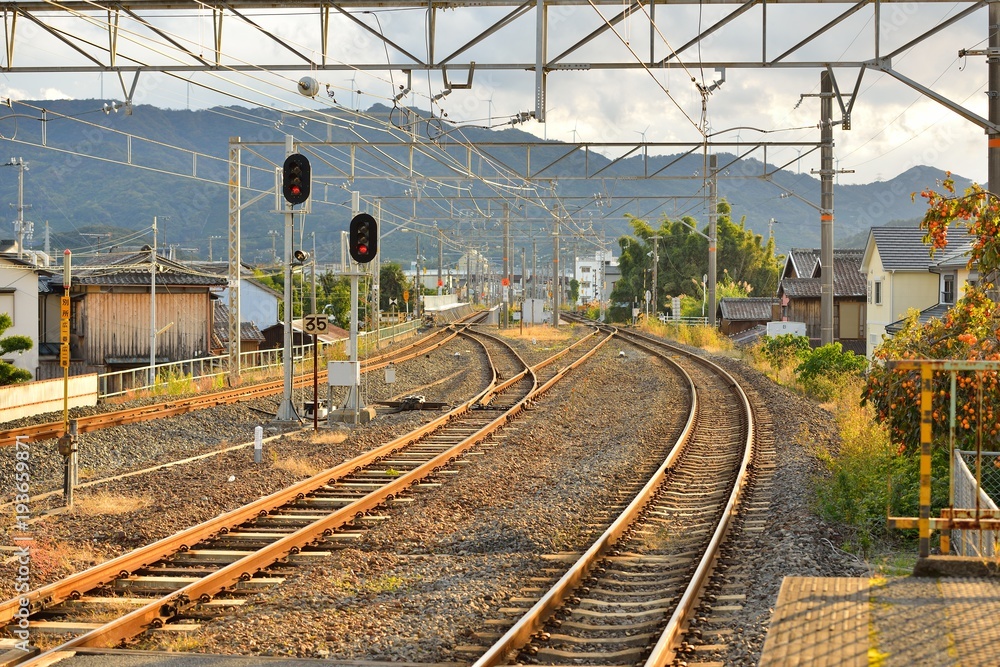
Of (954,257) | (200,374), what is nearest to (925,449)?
(200,374)

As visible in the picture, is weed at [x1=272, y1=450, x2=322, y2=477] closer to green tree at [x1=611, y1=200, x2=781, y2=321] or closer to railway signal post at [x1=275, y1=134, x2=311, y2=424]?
railway signal post at [x1=275, y1=134, x2=311, y2=424]

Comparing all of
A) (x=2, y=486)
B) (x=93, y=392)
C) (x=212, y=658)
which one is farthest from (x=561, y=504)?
(x=93, y=392)

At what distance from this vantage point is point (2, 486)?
1338cm

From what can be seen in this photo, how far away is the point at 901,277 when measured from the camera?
33312 millimetres

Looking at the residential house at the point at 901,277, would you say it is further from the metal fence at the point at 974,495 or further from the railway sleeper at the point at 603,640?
the railway sleeper at the point at 603,640

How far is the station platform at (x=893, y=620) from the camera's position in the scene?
16.0 feet

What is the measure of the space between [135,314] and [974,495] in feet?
109

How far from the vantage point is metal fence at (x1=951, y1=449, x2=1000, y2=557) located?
6.97 meters

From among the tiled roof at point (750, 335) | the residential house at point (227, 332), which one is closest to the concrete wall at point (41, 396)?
the residential house at point (227, 332)

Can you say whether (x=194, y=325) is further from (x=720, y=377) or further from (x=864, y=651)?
(x=864, y=651)

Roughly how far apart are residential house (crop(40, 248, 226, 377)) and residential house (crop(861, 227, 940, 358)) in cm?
2290

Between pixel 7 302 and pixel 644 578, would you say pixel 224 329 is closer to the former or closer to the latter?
pixel 7 302

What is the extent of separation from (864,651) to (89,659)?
444 cm

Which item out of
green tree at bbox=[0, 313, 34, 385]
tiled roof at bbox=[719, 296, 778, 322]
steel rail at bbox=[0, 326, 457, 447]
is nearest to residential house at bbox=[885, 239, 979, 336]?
steel rail at bbox=[0, 326, 457, 447]
